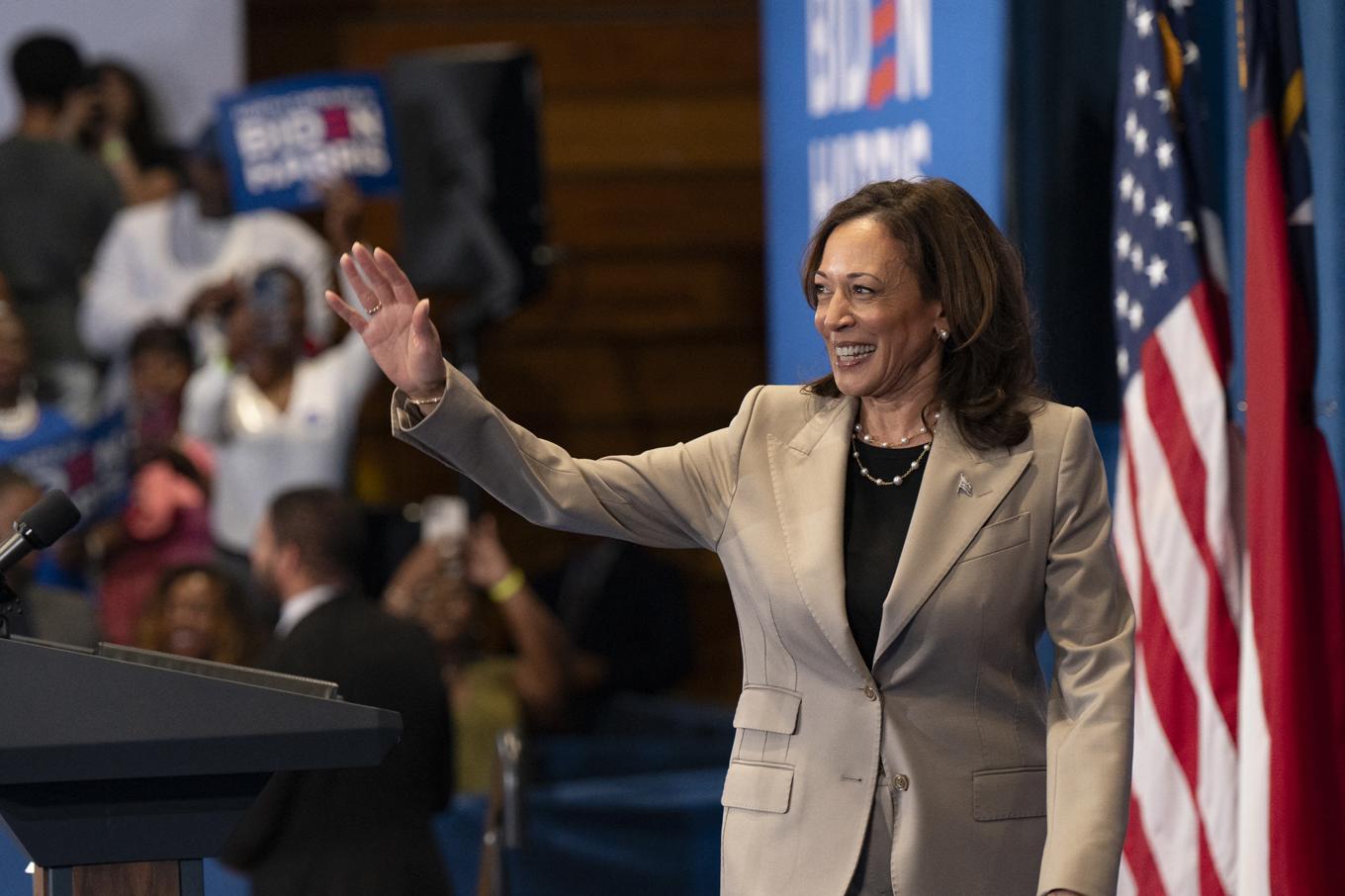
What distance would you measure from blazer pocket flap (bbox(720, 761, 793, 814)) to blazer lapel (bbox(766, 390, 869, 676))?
150mm

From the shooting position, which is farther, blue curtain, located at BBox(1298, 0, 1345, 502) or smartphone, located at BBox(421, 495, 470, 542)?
smartphone, located at BBox(421, 495, 470, 542)

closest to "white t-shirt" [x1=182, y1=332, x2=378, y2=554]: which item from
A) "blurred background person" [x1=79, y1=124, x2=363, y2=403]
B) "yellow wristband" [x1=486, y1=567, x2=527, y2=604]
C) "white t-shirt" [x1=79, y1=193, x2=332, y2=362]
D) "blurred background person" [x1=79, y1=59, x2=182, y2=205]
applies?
"blurred background person" [x1=79, y1=124, x2=363, y2=403]

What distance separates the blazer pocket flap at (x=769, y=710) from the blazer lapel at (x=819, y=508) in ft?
0.31

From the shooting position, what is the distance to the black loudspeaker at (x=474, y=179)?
6.32 metres

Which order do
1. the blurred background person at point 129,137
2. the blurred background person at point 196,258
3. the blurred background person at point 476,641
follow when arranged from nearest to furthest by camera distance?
the blurred background person at point 476,641 < the blurred background person at point 196,258 < the blurred background person at point 129,137

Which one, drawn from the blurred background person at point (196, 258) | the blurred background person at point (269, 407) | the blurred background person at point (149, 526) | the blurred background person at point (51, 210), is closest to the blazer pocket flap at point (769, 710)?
the blurred background person at point (269, 407)

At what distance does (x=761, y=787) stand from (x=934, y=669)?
230 mm

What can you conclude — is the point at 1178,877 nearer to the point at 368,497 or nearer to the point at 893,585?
the point at 893,585

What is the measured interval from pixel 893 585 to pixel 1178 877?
142 centimetres

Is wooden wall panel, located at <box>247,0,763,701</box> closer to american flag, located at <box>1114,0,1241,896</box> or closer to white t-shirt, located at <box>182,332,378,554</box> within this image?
white t-shirt, located at <box>182,332,378,554</box>

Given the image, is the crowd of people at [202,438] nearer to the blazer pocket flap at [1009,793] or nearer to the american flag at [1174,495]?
the american flag at [1174,495]

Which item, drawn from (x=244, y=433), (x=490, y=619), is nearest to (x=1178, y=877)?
(x=244, y=433)

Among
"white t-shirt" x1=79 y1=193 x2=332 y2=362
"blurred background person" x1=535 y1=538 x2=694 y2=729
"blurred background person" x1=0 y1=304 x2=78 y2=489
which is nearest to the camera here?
"blurred background person" x1=0 y1=304 x2=78 y2=489

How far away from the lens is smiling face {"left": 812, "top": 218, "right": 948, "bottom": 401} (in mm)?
2111
